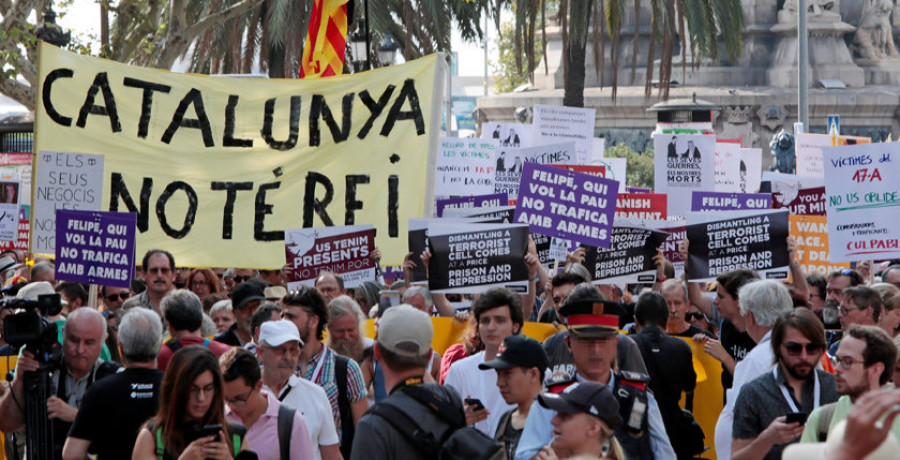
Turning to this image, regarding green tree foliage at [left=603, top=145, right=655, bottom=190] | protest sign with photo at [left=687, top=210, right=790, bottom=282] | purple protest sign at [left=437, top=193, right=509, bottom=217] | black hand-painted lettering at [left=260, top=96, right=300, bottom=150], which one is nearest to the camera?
protest sign with photo at [left=687, top=210, right=790, bottom=282]

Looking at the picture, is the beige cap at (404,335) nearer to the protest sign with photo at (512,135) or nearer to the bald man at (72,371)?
the bald man at (72,371)

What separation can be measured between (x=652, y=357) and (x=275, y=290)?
2638mm

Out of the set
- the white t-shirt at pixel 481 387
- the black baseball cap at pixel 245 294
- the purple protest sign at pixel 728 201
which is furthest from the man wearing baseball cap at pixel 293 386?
the purple protest sign at pixel 728 201

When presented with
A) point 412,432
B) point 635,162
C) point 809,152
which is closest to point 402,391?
point 412,432

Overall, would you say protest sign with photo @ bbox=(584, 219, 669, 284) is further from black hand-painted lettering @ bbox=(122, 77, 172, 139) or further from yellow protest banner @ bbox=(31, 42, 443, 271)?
black hand-painted lettering @ bbox=(122, 77, 172, 139)

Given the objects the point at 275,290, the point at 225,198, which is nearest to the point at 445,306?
the point at 275,290

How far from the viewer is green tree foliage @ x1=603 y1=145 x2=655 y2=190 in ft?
123

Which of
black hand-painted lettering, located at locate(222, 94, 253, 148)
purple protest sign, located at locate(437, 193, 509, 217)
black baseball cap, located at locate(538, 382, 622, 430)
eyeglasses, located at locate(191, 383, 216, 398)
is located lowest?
eyeglasses, located at locate(191, 383, 216, 398)

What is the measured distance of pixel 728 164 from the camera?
2194 cm

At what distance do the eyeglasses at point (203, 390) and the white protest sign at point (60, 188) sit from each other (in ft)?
17.8

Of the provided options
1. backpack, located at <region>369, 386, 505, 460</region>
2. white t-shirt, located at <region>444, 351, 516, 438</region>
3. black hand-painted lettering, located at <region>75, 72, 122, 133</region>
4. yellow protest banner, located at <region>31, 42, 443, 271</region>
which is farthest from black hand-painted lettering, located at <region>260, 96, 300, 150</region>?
backpack, located at <region>369, 386, 505, 460</region>

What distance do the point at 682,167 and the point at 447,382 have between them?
12.3 m

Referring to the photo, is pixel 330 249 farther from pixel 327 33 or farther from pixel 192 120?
pixel 327 33

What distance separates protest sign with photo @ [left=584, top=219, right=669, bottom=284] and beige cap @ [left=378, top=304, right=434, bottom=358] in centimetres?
624
